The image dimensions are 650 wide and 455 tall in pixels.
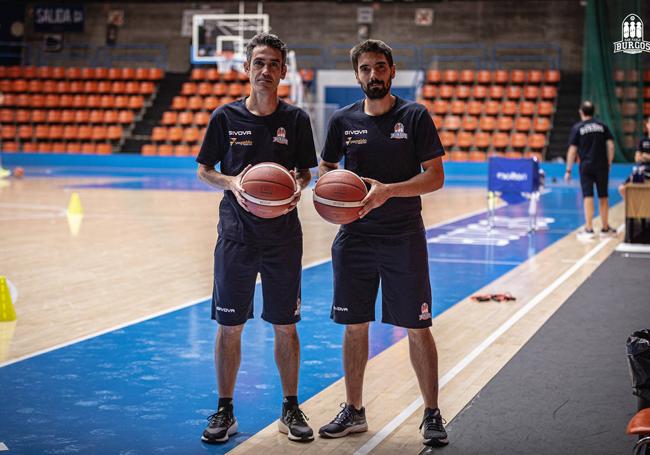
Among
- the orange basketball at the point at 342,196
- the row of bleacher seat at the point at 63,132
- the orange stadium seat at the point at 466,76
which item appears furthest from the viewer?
the row of bleacher seat at the point at 63,132

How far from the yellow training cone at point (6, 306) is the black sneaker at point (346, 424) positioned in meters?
3.68

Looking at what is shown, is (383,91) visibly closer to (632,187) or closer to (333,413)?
(333,413)

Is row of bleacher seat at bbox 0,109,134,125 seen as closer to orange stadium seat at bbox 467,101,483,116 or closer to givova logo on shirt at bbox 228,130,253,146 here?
orange stadium seat at bbox 467,101,483,116

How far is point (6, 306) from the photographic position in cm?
752

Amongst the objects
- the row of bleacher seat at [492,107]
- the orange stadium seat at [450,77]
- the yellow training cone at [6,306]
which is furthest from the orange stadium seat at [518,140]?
the yellow training cone at [6,306]

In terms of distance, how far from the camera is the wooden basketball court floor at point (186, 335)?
4863 millimetres

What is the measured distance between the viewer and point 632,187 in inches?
472

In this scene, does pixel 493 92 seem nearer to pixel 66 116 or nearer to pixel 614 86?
pixel 614 86

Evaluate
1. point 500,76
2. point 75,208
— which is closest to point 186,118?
point 500,76

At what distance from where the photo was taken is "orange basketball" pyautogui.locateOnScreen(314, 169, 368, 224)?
445 centimetres

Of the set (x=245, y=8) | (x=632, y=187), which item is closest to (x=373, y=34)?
(x=245, y=8)

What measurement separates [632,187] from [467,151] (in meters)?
16.1

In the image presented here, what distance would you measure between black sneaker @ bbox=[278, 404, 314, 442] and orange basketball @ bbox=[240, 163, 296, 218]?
99cm

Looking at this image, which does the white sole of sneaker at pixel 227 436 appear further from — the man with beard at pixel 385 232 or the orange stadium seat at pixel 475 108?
the orange stadium seat at pixel 475 108
